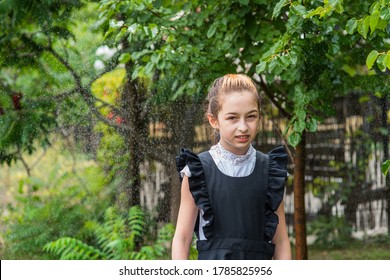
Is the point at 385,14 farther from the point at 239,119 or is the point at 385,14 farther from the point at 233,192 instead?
the point at 233,192

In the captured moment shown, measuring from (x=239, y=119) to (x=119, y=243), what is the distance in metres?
2.94

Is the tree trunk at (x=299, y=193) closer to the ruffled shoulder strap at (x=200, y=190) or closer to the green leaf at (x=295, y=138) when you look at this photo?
the green leaf at (x=295, y=138)

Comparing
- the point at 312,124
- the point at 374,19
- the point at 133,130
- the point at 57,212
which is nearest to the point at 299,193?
the point at 312,124

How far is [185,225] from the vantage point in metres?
2.36

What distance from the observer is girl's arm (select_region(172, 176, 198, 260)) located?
235 centimetres

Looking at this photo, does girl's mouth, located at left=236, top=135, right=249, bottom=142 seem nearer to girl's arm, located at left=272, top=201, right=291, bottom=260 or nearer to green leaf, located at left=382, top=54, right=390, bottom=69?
girl's arm, located at left=272, top=201, right=291, bottom=260

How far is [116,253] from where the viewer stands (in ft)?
16.8

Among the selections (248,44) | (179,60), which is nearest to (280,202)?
(179,60)

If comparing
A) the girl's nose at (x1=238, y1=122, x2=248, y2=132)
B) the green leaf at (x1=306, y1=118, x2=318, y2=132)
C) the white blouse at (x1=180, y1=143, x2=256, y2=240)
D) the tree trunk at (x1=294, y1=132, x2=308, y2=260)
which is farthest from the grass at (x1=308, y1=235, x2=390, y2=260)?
the girl's nose at (x1=238, y1=122, x2=248, y2=132)

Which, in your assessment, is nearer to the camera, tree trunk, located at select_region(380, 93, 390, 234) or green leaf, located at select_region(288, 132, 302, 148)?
green leaf, located at select_region(288, 132, 302, 148)

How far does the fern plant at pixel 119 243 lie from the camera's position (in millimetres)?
5035

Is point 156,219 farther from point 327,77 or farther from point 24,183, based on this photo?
point 327,77

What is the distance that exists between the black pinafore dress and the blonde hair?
162 millimetres

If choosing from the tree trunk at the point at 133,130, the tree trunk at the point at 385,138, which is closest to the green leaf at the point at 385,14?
the tree trunk at the point at 385,138
